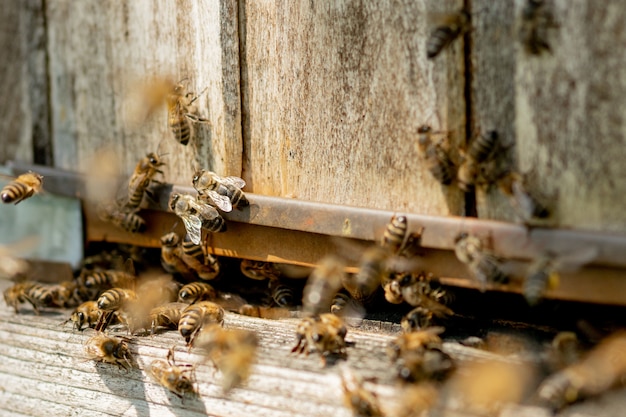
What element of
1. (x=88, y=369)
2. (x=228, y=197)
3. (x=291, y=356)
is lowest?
(x=88, y=369)

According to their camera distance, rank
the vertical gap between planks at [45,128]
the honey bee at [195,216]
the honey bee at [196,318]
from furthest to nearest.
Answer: the vertical gap between planks at [45,128] → the honey bee at [195,216] → the honey bee at [196,318]

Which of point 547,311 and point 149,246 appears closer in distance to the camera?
point 547,311

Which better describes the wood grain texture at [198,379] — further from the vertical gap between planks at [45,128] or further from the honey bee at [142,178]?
the vertical gap between planks at [45,128]

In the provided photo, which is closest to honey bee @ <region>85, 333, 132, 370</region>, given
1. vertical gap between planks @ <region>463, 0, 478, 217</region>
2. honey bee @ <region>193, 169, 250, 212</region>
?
honey bee @ <region>193, 169, 250, 212</region>

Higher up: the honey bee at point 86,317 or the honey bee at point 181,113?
the honey bee at point 181,113

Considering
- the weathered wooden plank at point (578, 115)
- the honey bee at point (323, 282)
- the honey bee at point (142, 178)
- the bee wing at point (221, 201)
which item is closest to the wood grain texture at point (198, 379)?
the honey bee at point (323, 282)

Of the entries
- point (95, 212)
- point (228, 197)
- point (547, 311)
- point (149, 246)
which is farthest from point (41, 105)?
point (547, 311)

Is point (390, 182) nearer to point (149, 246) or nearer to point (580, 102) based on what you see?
point (580, 102)
